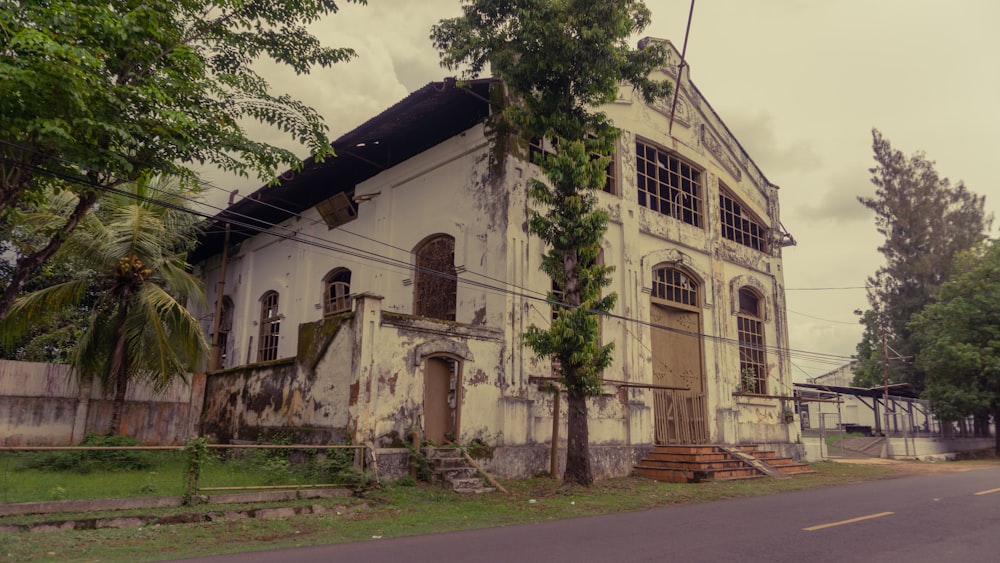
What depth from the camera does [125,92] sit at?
807 cm

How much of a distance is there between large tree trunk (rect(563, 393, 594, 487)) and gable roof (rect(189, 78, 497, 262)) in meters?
6.94

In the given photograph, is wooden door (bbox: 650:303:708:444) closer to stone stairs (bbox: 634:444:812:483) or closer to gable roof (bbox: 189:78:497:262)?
stone stairs (bbox: 634:444:812:483)

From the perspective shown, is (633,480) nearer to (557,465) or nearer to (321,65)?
(557,465)

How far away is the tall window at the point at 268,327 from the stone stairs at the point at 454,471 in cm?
1067

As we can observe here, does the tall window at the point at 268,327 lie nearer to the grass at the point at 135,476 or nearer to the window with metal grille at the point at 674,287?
the grass at the point at 135,476

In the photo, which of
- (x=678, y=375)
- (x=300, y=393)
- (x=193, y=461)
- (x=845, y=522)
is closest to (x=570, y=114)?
(x=300, y=393)

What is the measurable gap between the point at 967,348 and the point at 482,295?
2234cm

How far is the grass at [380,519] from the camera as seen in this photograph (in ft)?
Answer: 21.7

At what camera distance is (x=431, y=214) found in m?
15.8

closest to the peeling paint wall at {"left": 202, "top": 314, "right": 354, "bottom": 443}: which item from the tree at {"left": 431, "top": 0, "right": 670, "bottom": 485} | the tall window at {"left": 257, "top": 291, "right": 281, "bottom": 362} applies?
the tree at {"left": 431, "top": 0, "right": 670, "bottom": 485}

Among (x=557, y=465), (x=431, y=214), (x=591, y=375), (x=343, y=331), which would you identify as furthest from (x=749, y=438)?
(x=343, y=331)

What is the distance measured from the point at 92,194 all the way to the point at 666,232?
1362 cm

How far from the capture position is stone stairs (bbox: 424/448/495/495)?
11.3 meters

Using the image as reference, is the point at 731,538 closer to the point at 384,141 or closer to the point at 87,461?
the point at 87,461
